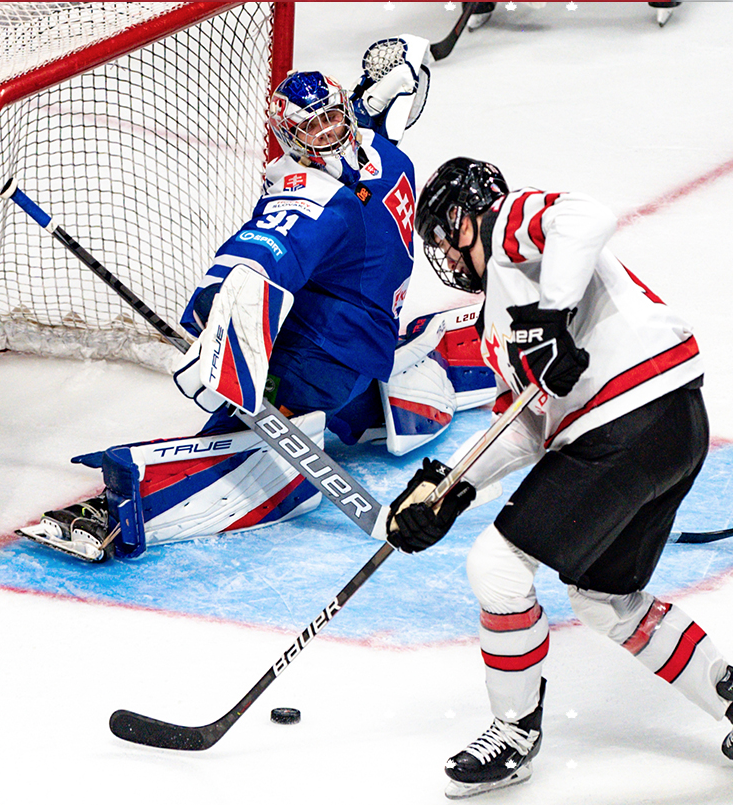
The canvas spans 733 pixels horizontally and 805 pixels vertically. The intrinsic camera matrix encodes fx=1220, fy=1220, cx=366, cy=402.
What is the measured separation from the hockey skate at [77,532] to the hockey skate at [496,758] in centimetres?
104

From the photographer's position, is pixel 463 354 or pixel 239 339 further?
pixel 463 354

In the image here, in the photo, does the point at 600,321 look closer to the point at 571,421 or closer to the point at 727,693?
the point at 571,421

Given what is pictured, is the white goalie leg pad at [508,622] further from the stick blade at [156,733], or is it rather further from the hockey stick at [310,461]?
the hockey stick at [310,461]

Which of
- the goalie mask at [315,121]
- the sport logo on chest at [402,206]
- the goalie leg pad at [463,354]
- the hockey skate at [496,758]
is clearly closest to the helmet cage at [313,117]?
the goalie mask at [315,121]

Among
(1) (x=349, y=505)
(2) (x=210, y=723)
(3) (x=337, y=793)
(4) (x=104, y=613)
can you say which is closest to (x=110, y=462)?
(4) (x=104, y=613)

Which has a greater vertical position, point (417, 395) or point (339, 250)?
point (339, 250)

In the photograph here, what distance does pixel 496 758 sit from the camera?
6.75 feet

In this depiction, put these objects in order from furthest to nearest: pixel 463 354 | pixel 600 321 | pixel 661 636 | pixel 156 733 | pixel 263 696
→ pixel 463 354 → pixel 263 696 → pixel 156 733 → pixel 661 636 → pixel 600 321

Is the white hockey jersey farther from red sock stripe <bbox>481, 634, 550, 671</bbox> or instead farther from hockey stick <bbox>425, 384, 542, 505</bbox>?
red sock stripe <bbox>481, 634, 550, 671</bbox>

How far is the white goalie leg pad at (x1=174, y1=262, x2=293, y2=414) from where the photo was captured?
2.62m

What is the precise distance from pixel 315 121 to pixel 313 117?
0.05ft

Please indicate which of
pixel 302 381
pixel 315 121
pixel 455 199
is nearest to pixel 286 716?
pixel 302 381

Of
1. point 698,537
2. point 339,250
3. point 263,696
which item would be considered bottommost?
point 263,696

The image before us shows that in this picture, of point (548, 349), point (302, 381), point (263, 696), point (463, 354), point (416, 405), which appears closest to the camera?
point (548, 349)
